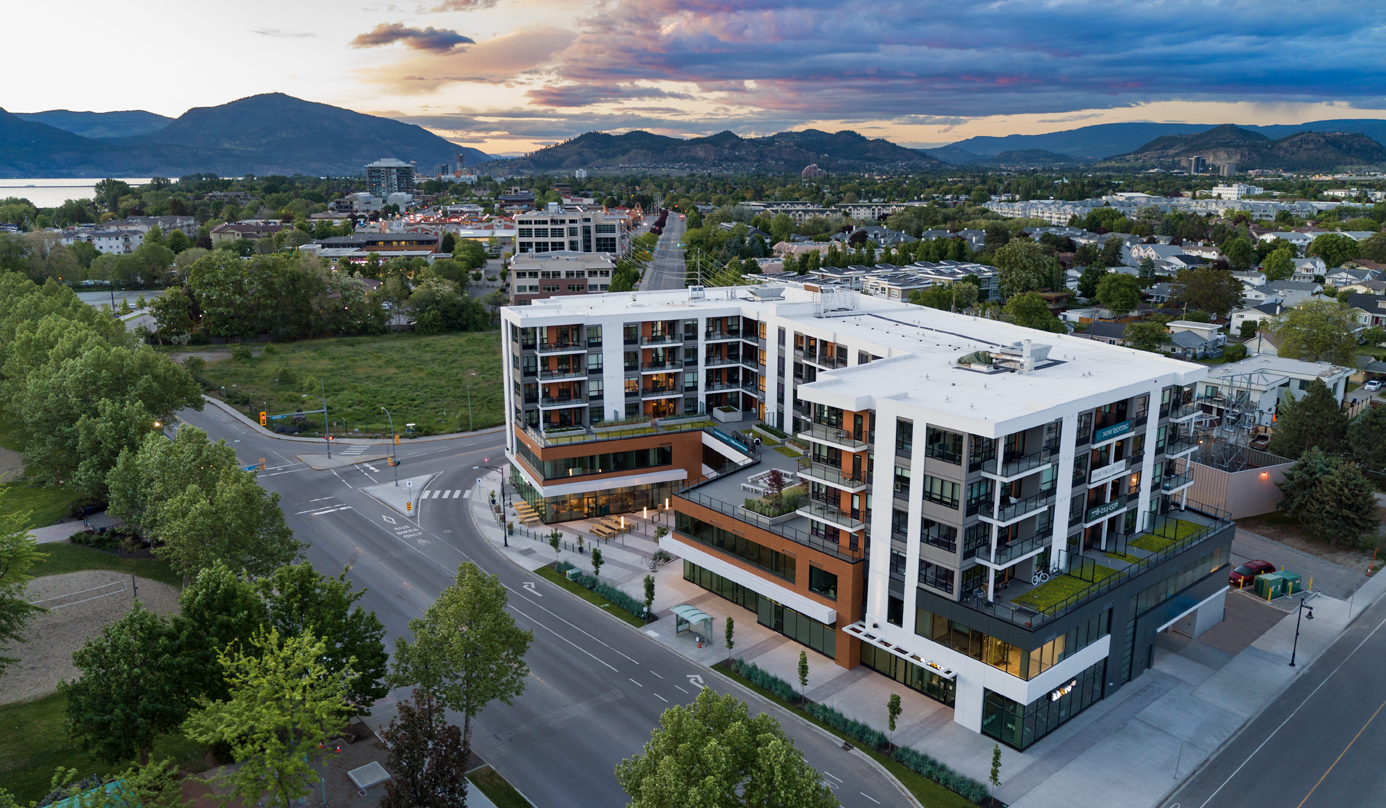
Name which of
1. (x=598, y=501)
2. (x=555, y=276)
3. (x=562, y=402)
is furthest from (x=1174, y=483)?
(x=555, y=276)

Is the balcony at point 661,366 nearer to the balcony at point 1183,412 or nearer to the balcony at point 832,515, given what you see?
the balcony at point 832,515

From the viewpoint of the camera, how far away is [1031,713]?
131 ft

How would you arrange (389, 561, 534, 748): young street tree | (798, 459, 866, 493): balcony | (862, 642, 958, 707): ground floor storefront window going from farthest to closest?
(798, 459, 866, 493): balcony
(862, 642, 958, 707): ground floor storefront window
(389, 561, 534, 748): young street tree

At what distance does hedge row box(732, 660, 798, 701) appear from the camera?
144 feet

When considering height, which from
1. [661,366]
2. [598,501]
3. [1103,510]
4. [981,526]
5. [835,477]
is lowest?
[598,501]

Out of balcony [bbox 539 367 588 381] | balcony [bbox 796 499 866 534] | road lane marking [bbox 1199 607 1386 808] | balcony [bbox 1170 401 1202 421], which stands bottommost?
road lane marking [bbox 1199 607 1386 808]

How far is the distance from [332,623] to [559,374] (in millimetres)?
34862

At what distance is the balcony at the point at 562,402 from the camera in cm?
6912

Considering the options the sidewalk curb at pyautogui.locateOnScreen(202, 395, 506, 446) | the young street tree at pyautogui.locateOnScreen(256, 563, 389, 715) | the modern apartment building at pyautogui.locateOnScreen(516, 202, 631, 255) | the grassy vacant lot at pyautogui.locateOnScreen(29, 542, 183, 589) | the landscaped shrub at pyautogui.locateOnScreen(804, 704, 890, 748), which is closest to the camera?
the young street tree at pyautogui.locateOnScreen(256, 563, 389, 715)

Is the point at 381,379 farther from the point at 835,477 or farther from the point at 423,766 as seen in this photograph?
the point at 423,766

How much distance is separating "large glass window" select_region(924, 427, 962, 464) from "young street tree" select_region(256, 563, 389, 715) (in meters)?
28.0

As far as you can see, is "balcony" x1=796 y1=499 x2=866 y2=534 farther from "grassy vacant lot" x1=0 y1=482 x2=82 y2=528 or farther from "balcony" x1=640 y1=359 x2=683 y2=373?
"grassy vacant lot" x1=0 y1=482 x2=82 y2=528

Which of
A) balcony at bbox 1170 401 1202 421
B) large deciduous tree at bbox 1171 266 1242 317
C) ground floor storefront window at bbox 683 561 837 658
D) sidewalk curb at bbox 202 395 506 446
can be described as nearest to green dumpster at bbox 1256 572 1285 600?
balcony at bbox 1170 401 1202 421

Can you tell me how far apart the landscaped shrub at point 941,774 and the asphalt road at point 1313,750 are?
28.4ft
